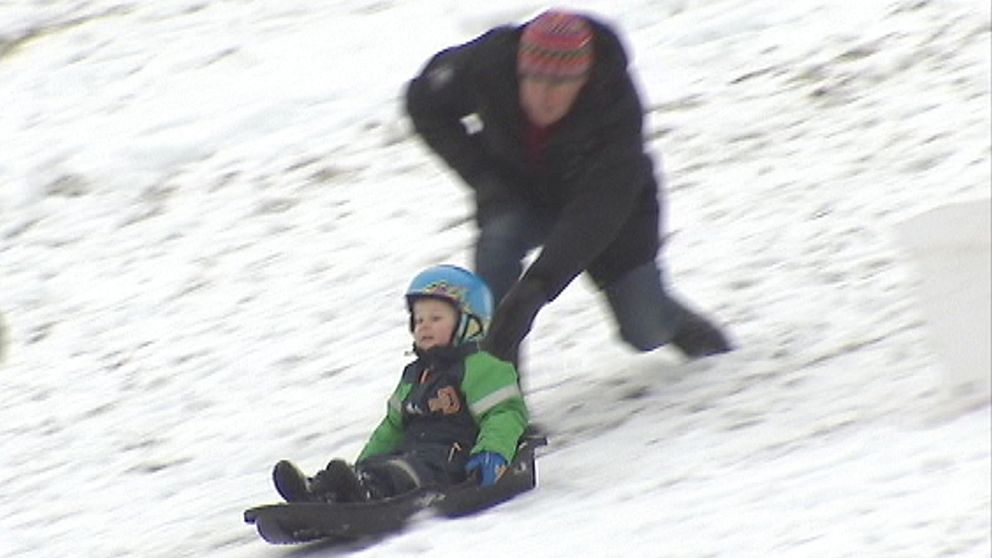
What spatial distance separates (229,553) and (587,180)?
161cm

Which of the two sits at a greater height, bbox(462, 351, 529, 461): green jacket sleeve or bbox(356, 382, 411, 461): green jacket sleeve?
bbox(462, 351, 529, 461): green jacket sleeve

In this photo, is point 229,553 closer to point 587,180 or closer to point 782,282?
point 587,180

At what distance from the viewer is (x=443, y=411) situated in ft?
22.2

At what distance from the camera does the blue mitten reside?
6527 millimetres

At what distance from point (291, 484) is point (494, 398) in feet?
2.21

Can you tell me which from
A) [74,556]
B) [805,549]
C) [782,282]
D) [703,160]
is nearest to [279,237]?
[703,160]

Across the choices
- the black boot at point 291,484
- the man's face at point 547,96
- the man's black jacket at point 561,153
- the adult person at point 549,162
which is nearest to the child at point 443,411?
the black boot at point 291,484

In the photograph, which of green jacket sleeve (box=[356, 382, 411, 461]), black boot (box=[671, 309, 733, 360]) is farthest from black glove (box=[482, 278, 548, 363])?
black boot (box=[671, 309, 733, 360])

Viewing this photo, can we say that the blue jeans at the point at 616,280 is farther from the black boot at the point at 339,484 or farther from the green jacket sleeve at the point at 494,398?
the black boot at the point at 339,484

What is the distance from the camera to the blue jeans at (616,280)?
24.2 feet

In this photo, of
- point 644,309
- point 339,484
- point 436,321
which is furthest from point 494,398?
point 644,309

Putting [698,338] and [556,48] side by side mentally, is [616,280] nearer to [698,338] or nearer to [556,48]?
[698,338]

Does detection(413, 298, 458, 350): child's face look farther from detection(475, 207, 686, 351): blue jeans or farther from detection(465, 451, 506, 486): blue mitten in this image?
detection(475, 207, 686, 351): blue jeans

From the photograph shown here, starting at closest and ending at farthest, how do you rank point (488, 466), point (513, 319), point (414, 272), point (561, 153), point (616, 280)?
point (488, 466) → point (513, 319) → point (561, 153) → point (616, 280) → point (414, 272)
